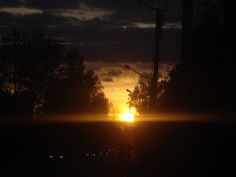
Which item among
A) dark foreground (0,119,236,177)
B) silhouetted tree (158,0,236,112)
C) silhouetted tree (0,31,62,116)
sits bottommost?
dark foreground (0,119,236,177)

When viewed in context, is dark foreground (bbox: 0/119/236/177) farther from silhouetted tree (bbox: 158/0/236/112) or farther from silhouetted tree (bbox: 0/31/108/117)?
silhouetted tree (bbox: 0/31/108/117)

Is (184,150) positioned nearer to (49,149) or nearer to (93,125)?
(49,149)

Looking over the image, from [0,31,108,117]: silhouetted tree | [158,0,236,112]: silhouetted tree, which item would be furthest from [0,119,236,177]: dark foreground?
[0,31,108,117]: silhouetted tree

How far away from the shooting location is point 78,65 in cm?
13662

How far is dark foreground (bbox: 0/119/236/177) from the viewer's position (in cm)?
1979

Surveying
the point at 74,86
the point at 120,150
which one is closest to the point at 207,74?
the point at 120,150

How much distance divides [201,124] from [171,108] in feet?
21.8

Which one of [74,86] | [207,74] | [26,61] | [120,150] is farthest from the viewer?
[74,86]

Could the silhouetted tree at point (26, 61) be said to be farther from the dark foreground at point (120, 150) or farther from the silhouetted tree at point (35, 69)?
the dark foreground at point (120, 150)

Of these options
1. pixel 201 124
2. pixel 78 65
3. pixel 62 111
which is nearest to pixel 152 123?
pixel 201 124

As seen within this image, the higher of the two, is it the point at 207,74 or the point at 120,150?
the point at 207,74

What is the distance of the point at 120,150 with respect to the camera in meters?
53.2

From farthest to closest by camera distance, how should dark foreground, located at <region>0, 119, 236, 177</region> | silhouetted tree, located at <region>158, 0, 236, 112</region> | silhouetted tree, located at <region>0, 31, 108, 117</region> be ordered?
silhouetted tree, located at <region>0, 31, 108, 117</region>
dark foreground, located at <region>0, 119, 236, 177</region>
silhouetted tree, located at <region>158, 0, 236, 112</region>

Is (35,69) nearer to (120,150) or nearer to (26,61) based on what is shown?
(26,61)
